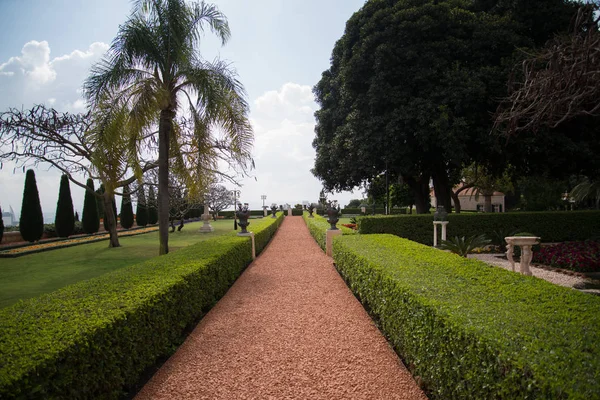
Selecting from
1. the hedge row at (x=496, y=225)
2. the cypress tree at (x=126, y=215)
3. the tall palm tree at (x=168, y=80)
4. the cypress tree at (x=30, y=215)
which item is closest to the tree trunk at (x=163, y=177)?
the tall palm tree at (x=168, y=80)

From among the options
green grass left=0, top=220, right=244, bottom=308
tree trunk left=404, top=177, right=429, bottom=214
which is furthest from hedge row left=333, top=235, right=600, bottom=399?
tree trunk left=404, top=177, right=429, bottom=214

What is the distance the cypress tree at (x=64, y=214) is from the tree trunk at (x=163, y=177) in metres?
15.2

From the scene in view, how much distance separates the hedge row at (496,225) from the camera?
12719 millimetres

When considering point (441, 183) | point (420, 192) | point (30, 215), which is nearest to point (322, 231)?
point (441, 183)

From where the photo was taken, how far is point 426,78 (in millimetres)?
13383

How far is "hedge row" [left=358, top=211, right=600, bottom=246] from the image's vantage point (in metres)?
12.7

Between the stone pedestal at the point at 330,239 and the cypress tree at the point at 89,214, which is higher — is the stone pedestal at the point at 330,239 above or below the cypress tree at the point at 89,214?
below

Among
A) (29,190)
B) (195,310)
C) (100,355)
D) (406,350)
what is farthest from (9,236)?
(406,350)

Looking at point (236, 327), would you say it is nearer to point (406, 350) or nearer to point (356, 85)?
point (406, 350)

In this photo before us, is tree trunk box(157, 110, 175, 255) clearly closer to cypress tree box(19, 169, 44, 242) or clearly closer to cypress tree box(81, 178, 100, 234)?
cypress tree box(19, 169, 44, 242)

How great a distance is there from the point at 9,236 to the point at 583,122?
2814 centimetres

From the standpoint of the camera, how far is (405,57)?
13625 mm

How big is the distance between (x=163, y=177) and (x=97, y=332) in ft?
22.3

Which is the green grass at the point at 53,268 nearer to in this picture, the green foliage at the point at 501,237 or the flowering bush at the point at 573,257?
the flowering bush at the point at 573,257
